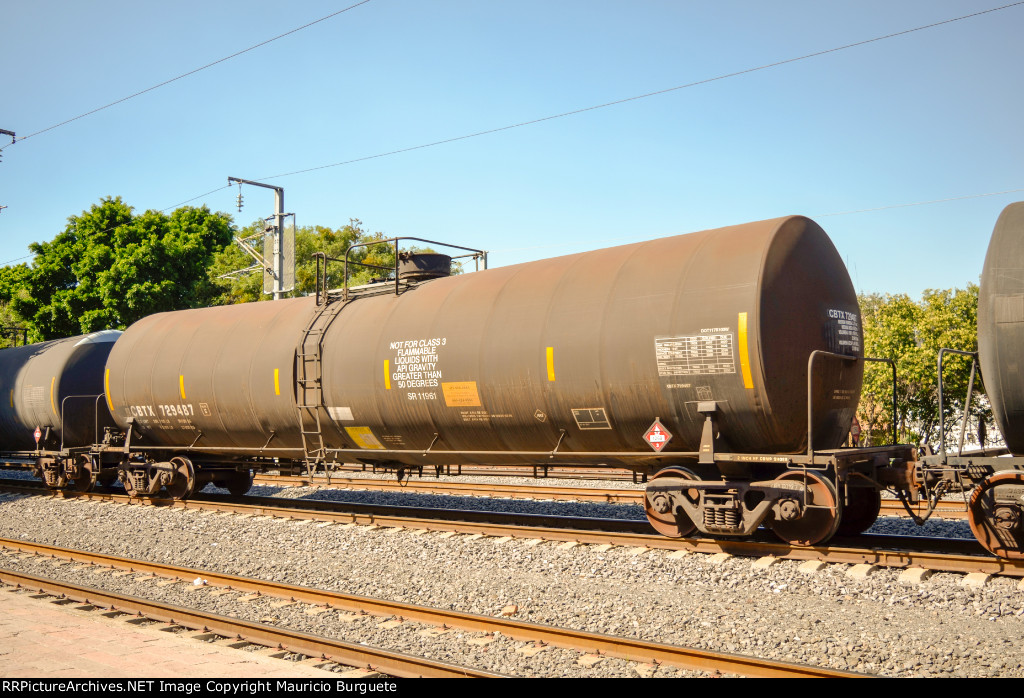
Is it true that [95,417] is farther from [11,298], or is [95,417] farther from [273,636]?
[11,298]

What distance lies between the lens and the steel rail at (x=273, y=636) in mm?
6016

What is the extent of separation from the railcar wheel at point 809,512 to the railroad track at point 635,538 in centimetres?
17

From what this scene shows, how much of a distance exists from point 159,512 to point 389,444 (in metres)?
5.70

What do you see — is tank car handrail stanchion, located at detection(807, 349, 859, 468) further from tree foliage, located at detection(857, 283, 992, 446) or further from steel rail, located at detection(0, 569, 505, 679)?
tree foliage, located at detection(857, 283, 992, 446)

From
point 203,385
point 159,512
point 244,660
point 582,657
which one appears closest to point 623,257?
point 582,657

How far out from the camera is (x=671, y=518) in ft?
33.5

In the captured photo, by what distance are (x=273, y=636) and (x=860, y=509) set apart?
7848 millimetres

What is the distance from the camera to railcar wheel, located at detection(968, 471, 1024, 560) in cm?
832

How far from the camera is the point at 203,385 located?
15.1 metres

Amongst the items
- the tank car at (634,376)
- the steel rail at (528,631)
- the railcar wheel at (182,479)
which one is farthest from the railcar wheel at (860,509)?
the railcar wheel at (182,479)

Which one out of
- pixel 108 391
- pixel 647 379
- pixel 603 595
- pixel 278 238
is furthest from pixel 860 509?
pixel 278 238

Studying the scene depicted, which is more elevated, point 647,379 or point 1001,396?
point 647,379

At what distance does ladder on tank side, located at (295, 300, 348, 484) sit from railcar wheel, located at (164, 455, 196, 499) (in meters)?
3.97
